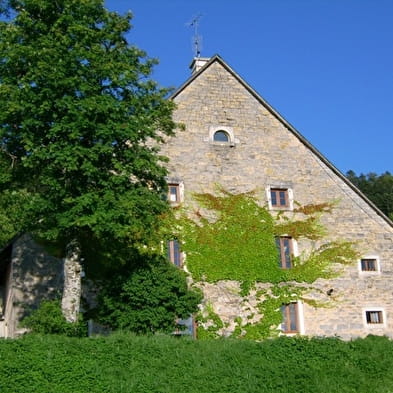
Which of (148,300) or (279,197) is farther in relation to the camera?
(279,197)

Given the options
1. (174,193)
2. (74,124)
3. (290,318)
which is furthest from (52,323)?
(290,318)

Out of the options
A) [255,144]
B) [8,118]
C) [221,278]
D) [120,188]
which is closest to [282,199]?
[255,144]

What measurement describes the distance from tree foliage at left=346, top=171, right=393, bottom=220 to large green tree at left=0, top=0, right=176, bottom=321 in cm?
5250

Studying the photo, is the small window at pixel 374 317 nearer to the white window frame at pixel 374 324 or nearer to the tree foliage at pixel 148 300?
the white window frame at pixel 374 324

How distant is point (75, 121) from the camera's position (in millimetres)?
14938

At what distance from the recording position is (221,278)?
2025 cm

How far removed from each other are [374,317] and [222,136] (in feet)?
29.5

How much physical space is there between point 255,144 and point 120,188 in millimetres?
8678

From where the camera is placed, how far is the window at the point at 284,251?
21.4 meters

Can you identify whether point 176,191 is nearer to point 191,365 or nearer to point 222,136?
point 222,136

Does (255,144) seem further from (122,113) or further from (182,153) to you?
(122,113)

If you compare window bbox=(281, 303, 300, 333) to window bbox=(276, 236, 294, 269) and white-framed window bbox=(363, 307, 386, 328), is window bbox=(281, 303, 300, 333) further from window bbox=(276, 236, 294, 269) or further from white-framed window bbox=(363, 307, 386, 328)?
white-framed window bbox=(363, 307, 386, 328)

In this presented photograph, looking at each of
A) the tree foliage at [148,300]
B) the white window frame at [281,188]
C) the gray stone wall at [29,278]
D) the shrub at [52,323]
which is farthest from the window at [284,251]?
the shrub at [52,323]

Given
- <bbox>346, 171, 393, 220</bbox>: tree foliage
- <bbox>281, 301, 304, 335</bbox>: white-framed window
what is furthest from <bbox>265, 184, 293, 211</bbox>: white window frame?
<bbox>346, 171, 393, 220</bbox>: tree foliage
